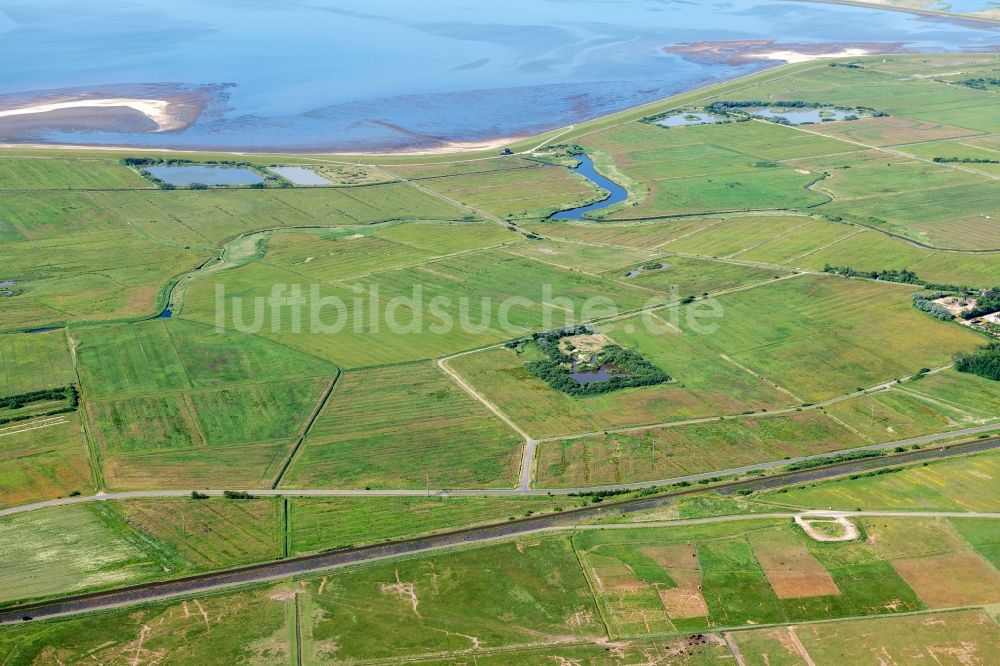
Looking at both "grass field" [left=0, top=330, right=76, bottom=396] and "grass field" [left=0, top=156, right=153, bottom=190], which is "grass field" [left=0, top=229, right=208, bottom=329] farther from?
"grass field" [left=0, top=156, right=153, bottom=190]

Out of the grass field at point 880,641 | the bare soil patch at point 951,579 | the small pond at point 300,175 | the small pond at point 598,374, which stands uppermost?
the small pond at point 300,175

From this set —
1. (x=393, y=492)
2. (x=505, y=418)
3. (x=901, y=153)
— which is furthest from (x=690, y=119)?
(x=393, y=492)

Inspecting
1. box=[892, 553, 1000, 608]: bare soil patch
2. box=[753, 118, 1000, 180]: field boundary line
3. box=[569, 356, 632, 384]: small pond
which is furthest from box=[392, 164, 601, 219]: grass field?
box=[892, 553, 1000, 608]: bare soil patch

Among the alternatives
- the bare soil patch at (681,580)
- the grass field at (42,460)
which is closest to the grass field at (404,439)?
the bare soil patch at (681,580)

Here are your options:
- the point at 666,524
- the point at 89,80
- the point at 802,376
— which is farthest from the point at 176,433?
the point at 89,80

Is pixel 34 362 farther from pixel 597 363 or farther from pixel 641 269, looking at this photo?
pixel 641 269

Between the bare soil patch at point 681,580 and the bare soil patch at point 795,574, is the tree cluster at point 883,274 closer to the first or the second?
the bare soil patch at point 795,574

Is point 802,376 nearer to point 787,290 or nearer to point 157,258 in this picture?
point 787,290
